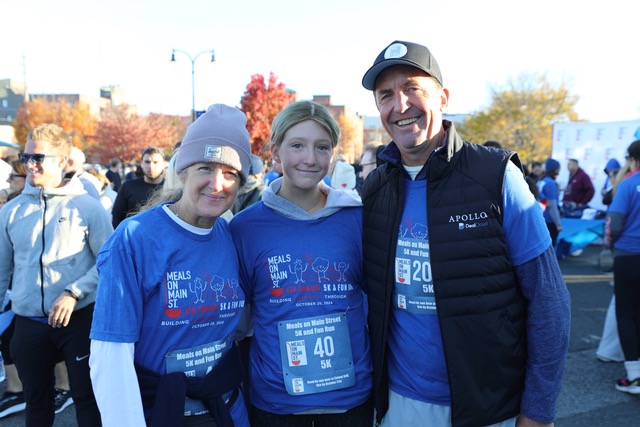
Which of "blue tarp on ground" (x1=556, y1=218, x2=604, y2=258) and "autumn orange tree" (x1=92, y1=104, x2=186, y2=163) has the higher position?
"autumn orange tree" (x1=92, y1=104, x2=186, y2=163)

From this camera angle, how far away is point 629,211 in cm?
410

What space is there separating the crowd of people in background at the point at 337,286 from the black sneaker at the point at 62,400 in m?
2.59

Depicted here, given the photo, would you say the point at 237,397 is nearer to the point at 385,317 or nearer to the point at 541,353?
the point at 385,317

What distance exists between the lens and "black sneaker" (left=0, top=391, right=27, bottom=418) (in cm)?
381

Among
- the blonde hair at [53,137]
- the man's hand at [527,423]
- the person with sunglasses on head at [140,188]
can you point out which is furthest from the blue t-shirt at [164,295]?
the person with sunglasses on head at [140,188]

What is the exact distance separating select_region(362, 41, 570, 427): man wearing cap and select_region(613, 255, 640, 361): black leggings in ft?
9.83

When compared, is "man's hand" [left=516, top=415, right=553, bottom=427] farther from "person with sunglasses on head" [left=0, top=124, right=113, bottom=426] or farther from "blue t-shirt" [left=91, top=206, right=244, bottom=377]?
"person with sunglasses on head" [left=0, top=124, right=113, bottom=426]

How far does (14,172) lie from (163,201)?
3021mm

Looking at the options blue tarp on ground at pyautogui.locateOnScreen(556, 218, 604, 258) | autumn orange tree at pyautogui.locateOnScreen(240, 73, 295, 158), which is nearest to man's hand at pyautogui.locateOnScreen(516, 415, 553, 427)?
blue tarp on ground at pyautogui.locateOnScreen(556, 218, 604, 258)

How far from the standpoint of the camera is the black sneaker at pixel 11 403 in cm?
381

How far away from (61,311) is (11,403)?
193 centimetres

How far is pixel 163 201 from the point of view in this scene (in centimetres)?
199

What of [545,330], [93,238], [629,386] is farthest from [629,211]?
[93,238]

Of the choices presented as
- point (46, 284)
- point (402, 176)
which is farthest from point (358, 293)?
point (46, 284)
